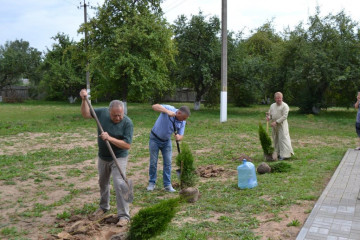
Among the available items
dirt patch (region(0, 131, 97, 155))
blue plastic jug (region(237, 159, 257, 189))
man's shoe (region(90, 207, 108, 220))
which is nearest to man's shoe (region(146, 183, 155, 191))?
man's shoe (region(90, 207, 108, 220))

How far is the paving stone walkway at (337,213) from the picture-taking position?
14.6 ft

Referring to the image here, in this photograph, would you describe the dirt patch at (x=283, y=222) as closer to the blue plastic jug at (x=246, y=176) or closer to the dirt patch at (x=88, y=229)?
the blue plastic jug at (x=246, y=176)

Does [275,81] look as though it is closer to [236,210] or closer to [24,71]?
[236,210]

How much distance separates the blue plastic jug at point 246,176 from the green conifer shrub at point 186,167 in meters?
0.93

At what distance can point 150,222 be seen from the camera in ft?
12.3

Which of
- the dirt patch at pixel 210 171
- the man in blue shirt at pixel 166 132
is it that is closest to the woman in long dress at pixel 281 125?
the dirt patch at pixel 210 171

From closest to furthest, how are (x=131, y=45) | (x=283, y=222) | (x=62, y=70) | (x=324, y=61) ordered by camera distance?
(x=283, y=222) → (x=131, y=45) → (x=324, y=61) → (x=62, y=70)

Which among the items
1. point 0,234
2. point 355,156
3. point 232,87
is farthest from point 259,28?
point 0,234

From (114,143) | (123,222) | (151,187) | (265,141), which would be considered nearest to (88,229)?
(123,222)

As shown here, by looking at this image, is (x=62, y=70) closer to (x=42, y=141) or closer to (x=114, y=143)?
(x=42, y=141)

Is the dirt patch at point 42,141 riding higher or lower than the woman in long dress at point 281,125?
lower

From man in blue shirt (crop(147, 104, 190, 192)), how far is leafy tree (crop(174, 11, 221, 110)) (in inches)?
689

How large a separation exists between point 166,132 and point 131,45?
1469 centimetres

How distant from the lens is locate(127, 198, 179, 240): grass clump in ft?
12.3
